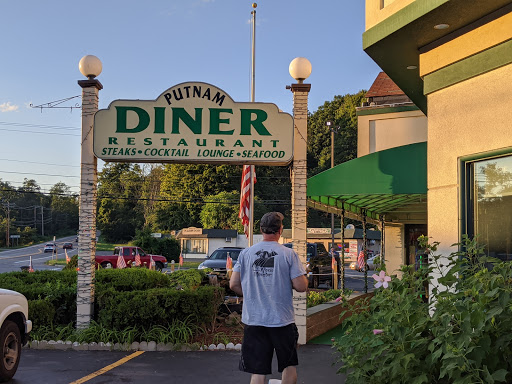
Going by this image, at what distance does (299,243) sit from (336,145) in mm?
62668

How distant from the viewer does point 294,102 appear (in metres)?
9.17

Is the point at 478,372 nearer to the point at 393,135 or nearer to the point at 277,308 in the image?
the point at 277,308

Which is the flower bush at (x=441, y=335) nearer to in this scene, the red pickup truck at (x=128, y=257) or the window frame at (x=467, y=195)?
the window frame at (x=467, y=195)

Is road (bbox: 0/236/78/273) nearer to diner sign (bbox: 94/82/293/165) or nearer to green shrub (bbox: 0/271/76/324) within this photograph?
green shrub (bbox: 0/271/76/324)


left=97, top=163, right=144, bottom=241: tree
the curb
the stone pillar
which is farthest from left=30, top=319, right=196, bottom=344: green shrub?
left=97, top=163, right=144, bottom=241: tree

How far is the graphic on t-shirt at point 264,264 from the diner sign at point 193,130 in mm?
4427

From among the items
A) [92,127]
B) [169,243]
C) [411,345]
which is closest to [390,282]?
[411,345]

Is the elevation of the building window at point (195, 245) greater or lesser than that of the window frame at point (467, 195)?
lesser

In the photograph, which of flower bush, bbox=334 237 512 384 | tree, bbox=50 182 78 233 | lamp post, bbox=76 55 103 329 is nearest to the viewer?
flower bush, bbox=334 237 512 384

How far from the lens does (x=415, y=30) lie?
21.5 feet

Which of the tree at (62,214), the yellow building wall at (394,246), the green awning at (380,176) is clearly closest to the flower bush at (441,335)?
the green awning at (380,176)

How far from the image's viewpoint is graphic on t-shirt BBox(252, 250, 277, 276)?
4695 millimetres

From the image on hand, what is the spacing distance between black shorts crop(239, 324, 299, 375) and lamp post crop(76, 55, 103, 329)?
4.86 metres

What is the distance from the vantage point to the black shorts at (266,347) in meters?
4.64
